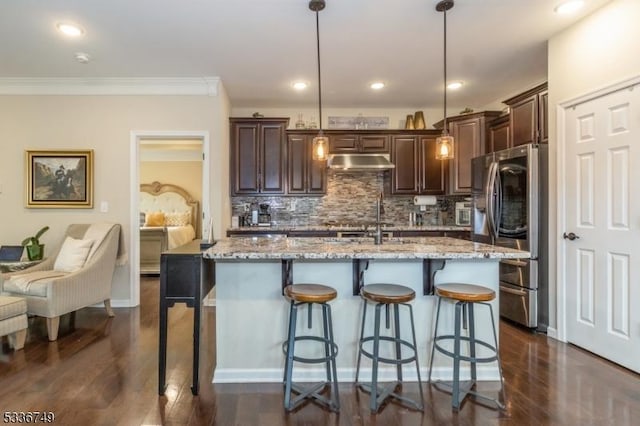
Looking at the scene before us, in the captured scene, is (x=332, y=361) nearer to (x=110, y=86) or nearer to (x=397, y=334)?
(x=397, y=334)

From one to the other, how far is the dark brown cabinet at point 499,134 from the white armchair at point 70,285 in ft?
14.1

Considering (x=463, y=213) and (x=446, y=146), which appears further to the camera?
(x=463, y=213)

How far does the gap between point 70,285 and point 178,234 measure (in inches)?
134

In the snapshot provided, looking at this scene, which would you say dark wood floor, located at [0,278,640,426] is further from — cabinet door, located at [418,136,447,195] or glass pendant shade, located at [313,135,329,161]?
cabinet door, located at [418,136,447,195]

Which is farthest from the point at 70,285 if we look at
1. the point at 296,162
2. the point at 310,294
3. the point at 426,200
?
the point at 426,200

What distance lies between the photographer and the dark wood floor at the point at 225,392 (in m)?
1.88

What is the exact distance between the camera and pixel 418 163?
4.80 meters

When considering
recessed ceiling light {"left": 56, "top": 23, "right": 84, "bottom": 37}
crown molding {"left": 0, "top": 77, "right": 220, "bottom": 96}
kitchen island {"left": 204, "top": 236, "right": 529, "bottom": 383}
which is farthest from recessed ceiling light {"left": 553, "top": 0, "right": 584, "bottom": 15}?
recessed ceiling light {"left": 56, "top": 23, "right": 84, "bottom": 37}

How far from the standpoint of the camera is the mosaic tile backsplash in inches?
199

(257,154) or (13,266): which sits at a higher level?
(257,154)

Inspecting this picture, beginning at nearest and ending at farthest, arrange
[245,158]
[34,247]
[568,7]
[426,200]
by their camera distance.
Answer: [568,7] → [34,247] → [245,158] → [426,200]

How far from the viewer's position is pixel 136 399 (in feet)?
6.81

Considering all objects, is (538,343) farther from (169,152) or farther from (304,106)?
(169,152)

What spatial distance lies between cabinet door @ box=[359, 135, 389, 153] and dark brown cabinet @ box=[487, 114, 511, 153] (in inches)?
50.4
